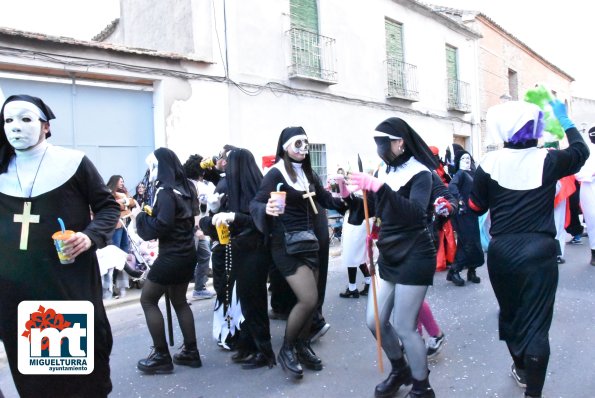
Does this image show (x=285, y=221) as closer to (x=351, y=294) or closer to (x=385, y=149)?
(x=385, y=149)

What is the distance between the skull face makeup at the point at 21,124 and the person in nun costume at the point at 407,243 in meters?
2.01

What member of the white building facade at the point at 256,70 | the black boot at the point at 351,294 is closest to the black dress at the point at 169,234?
the black boot at the point at 351,294

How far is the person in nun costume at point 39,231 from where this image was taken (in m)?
2.58

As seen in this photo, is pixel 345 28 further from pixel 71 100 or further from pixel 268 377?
pixel 268 377

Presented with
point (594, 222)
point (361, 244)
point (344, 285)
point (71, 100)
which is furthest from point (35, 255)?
point (594, 222)

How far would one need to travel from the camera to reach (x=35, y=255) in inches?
102

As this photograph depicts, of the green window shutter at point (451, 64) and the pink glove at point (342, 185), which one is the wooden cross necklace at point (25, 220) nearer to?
the pink glove at point (342, 185)

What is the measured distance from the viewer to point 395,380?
137 inches

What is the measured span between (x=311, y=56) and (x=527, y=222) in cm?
1007

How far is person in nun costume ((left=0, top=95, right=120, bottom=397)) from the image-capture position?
258 cm

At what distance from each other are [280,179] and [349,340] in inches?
74.1

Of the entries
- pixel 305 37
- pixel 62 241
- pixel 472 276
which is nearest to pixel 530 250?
pixel 62 241

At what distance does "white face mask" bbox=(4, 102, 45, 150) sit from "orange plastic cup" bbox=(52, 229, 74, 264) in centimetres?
53

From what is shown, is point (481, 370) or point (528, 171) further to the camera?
point (481, 370)
